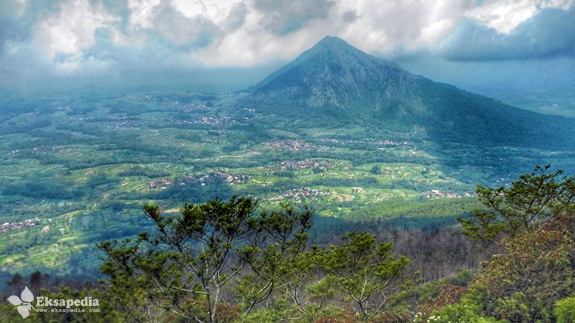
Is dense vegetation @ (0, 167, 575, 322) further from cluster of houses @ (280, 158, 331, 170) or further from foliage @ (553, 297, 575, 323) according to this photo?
cluster of houses @ (280, 158, 331, 170)

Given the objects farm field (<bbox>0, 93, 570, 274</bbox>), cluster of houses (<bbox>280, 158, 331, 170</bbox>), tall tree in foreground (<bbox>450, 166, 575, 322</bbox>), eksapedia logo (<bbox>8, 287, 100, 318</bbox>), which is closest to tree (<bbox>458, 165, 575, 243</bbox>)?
tall tree in foreground (<bbox>450, 166, 575, 322</bbox>)

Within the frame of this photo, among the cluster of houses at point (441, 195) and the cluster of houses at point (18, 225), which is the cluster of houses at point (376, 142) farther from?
the cluster of houses at point (18, 225)

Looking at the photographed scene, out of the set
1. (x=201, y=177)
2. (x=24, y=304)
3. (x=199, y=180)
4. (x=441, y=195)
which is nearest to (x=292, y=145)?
(x=201, y=177)

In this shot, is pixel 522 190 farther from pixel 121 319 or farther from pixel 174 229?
pixel 121 319

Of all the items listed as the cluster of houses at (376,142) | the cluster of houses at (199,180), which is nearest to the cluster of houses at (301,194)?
the cluster of houses at (199,180)

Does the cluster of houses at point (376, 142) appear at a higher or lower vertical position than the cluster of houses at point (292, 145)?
higher

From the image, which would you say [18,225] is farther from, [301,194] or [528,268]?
[528,268]

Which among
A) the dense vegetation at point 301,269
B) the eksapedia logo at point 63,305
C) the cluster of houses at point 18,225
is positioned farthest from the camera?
the cluster of houses at point 18,225

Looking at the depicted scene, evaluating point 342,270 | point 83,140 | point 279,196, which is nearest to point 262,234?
point 342,270
